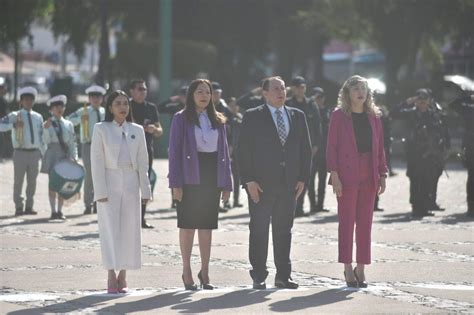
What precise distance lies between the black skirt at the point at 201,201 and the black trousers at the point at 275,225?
0.39 meters

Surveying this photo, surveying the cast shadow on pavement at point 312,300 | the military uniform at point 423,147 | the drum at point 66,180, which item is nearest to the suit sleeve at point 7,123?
the drum at point 66,180

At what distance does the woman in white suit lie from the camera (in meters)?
12.2

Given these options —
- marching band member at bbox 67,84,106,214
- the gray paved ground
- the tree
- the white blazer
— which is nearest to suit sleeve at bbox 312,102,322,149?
the gray paved ground

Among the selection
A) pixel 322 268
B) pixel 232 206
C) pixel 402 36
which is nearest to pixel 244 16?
pixel 402 36

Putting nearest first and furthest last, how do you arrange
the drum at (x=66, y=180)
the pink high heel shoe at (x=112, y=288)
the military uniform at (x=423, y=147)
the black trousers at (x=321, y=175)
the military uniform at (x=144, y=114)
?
the pink high heel shoe at (x=112, y=288)
the military uniform at (x=144, y=114)
the drum at (x=66, y=180)
the military uniform at (x=423, y=147)
the black trousers at (x=321, y=175)

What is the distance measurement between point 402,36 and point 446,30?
5.43ft

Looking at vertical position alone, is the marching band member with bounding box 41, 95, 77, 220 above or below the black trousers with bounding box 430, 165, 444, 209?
above

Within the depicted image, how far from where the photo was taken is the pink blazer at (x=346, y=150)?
12.7 metres

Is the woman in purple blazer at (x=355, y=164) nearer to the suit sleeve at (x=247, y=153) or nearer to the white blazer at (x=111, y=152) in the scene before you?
the suit sleeve at (x=247, y=153)

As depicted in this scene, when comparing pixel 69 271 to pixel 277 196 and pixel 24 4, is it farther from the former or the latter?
pixel 24 4

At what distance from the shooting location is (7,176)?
28.0 meters

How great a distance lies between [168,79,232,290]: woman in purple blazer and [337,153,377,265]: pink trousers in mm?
1089

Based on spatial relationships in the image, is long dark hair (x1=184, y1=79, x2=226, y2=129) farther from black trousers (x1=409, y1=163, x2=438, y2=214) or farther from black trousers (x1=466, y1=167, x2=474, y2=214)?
black trousers (x1=466, y1=167, x2=474, y2=214)

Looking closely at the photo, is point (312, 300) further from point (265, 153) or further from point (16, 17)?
point (16, 17)
